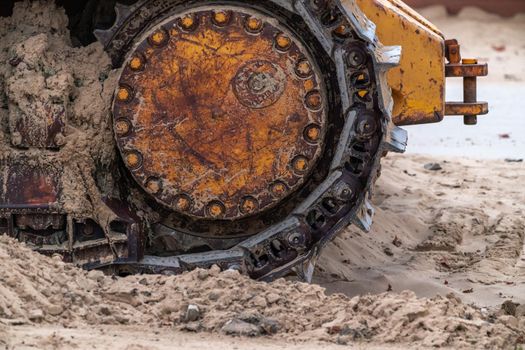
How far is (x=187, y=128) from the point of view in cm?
621

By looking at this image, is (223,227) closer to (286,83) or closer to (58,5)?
(286,83)

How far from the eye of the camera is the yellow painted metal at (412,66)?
22.7ft

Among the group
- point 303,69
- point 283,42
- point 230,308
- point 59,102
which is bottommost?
point 230,308

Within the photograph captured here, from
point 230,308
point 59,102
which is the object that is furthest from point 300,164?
point 59,102

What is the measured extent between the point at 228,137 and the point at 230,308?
1008 millimetres

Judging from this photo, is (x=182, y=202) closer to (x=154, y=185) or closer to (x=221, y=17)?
(x=154, y=185)

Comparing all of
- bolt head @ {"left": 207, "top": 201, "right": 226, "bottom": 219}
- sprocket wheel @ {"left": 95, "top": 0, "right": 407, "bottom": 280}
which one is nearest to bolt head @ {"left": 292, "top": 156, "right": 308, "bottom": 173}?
sprocket wheel @ {"left": 95, "top": 0, "right": 407, "bottom": 280}

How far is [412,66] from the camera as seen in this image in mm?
6988

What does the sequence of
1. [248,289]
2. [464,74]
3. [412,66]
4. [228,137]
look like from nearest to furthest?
[248,289] < [228,137] < [412,66] < [464,74]

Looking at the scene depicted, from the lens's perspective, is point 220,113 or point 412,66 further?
point 412,66

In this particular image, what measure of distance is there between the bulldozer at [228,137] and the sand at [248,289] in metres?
0.14

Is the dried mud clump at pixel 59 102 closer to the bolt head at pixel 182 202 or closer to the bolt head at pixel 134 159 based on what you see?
the bolt head at pixel 134 159

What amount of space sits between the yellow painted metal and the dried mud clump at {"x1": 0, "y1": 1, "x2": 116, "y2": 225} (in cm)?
153

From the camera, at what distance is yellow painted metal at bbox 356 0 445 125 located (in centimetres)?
693
